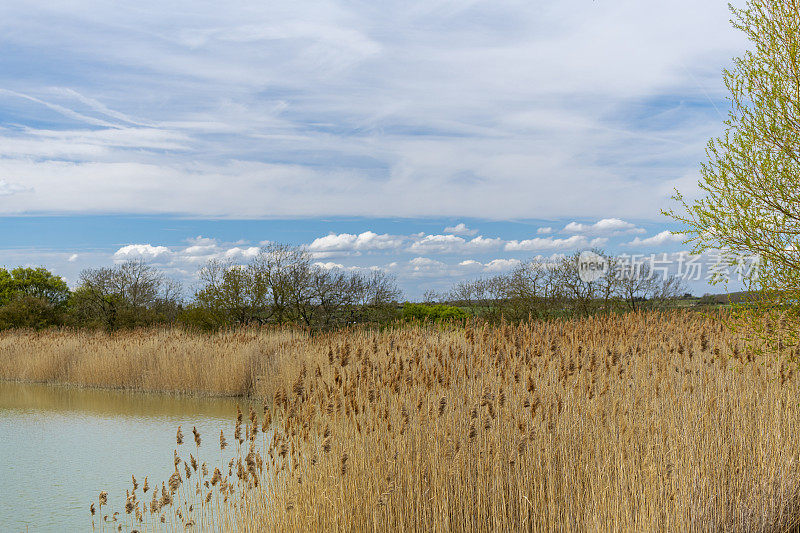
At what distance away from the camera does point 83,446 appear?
8297 mm

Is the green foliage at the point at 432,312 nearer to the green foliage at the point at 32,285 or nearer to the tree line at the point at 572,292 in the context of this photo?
the tree line at the point at 572,292

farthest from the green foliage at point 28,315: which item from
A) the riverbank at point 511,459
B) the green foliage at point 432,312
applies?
the riverbank at point 511,459

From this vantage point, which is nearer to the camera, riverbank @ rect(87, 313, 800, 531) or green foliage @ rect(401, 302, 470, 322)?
riverbank @ rect(87, 313, 800, 531)

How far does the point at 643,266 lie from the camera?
17422 millimetres

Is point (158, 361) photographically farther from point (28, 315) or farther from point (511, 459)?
point (28, 315)

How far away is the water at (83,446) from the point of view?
230 inches

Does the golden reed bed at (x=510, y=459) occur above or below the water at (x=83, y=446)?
above

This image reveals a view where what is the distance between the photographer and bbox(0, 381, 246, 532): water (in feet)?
19.2

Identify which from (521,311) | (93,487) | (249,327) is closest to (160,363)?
(249,327)

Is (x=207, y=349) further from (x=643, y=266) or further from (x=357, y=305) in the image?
(x=643, y=266)

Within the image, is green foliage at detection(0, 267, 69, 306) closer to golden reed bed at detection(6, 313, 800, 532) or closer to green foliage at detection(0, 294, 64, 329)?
green foliage at detection(0, 294, 64, 329)

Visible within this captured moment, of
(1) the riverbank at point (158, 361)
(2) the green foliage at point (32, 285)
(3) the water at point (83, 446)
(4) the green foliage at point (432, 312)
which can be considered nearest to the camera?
(3) the water at point (83, 446)

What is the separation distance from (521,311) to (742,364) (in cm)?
918

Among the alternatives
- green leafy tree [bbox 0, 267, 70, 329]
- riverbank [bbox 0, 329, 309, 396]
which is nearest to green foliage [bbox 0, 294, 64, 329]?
green leafy tree [bbox 0, 267, 70, 329]
